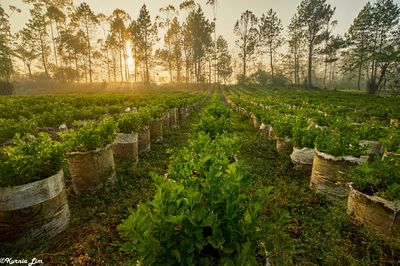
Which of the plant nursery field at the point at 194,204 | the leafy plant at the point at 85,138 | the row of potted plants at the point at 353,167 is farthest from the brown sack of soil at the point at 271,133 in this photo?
the leafy plant at the point at 85,138

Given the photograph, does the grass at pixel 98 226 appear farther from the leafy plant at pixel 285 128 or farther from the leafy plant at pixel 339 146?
the leafy plant at pixel 285 128

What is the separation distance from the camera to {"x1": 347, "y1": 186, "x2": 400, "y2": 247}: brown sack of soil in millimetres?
2924

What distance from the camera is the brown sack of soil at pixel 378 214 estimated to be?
2.92m

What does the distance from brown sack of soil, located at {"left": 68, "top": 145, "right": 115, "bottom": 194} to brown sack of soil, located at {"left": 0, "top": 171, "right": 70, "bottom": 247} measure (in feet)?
3.14

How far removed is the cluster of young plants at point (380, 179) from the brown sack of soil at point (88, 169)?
4.23 meters

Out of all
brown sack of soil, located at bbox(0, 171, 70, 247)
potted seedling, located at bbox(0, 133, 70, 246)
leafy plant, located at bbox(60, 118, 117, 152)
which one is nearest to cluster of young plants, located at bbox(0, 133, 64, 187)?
potted seedling, located at bbox(0, 133, 70, 246)

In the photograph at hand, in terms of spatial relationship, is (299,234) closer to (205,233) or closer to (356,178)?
(356,178)

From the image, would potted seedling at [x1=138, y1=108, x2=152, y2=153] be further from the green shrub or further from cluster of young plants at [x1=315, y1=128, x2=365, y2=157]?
the green shrub

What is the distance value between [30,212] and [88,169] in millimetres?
1359

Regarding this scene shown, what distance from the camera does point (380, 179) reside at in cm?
314

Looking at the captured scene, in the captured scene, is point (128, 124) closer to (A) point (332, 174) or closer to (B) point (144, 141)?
(B) point (144, 141)

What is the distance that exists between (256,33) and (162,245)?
191 ft

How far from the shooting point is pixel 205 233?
192 centimetres

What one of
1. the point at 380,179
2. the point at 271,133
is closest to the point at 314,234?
the point at 380,179
